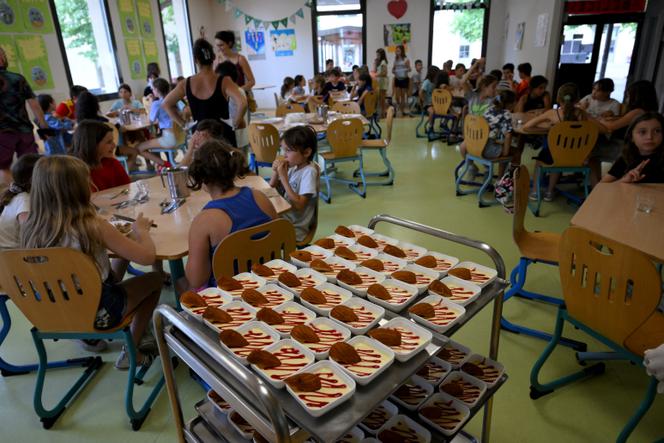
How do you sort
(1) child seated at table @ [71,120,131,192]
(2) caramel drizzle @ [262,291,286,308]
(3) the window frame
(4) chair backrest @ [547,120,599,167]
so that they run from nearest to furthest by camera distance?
(2) caramel drizzle @ [262,291,286,308] → (1) child seated at table @ [71,120,131,192] → (4) chair backrest @ [547,120,599,167] → (3) the window frame

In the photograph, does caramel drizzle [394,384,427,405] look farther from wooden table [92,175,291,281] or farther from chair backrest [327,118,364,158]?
chair backrest [327,118,364,158]

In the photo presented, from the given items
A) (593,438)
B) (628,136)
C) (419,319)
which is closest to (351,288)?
(419,319)

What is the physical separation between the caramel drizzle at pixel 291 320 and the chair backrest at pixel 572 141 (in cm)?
325

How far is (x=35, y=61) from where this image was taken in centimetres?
549

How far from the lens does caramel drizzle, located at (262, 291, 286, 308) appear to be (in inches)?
42.6

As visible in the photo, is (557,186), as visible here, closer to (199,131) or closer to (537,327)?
(537,327)

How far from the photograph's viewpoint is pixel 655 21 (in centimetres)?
690

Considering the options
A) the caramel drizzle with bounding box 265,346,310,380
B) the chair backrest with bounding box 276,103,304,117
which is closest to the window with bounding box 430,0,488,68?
the chair backrest with bounding box 276,103,304,117

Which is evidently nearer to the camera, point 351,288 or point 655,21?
point 351,288

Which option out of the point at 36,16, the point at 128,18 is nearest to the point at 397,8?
the point at 128,18

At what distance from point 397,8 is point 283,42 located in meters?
3.00

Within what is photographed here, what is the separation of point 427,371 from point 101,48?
25.3ft

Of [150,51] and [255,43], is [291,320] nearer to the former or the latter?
[150,51]

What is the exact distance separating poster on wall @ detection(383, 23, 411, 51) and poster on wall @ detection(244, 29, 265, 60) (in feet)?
10.5
